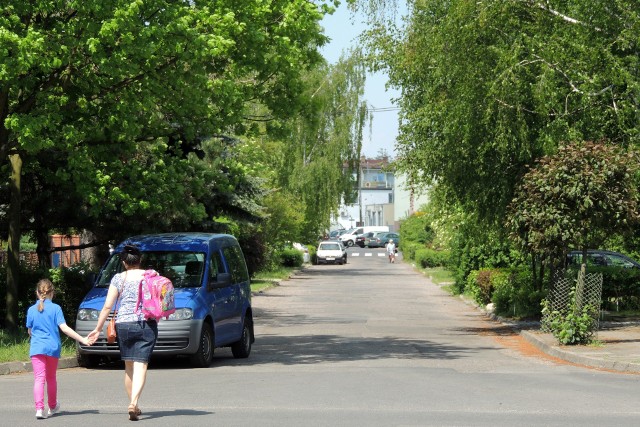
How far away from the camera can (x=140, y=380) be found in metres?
10.3

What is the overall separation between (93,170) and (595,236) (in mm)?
9685

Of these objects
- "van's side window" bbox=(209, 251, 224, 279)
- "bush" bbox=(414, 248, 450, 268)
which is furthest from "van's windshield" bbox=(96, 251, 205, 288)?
"bush" bbox=(414, 248, 450, 268)

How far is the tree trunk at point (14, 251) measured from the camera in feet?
64.3

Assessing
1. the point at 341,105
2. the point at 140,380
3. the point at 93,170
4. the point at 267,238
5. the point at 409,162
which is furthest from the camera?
the point at 341,105

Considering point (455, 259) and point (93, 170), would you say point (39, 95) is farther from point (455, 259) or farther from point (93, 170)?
point (455, 259)

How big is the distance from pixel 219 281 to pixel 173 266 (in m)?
0.85

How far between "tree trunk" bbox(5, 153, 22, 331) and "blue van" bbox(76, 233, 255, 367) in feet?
11.2

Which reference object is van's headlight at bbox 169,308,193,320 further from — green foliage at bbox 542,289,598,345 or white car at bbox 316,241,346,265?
white car at bbox 316,241,346,265

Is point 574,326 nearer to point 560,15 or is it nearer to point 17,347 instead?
point 560,15

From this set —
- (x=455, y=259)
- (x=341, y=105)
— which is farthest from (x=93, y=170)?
(x=341, y=105)

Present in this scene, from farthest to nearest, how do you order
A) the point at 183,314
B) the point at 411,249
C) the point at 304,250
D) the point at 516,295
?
the point at 411,249 < the point at 304,250 < the point at 516,295 < the point at 183,314

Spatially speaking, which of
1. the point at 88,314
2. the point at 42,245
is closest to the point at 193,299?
the point at 88,314

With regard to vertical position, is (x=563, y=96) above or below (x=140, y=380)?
above

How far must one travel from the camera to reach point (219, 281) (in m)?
16.6
